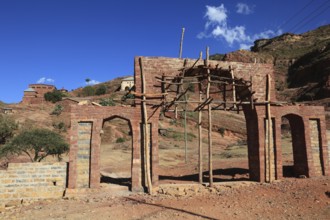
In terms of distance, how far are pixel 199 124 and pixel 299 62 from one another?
220 feet

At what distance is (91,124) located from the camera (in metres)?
11.6

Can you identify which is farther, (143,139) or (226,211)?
(143,139)

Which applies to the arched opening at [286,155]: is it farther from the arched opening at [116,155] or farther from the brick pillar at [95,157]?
the brick pillar at [95,157]

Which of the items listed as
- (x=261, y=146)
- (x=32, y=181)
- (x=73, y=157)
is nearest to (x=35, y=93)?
(x=32, y=181)

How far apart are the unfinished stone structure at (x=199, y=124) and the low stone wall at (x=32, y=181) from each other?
533mm

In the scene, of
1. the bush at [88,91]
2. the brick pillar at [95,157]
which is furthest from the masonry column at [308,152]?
the bush at [88,91]

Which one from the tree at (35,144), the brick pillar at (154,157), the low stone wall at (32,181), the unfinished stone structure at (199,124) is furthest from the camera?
the tree at (35,144)

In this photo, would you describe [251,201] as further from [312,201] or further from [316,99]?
[316,99]

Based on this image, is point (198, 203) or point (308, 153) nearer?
point (198, 203)

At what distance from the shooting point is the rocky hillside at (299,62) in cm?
5098

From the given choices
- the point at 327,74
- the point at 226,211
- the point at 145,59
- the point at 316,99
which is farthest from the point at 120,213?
the point at 327,74

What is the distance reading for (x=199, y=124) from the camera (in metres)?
13.0

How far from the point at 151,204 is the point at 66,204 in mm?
3091

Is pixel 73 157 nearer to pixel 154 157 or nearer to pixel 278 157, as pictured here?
pixel 154 157
